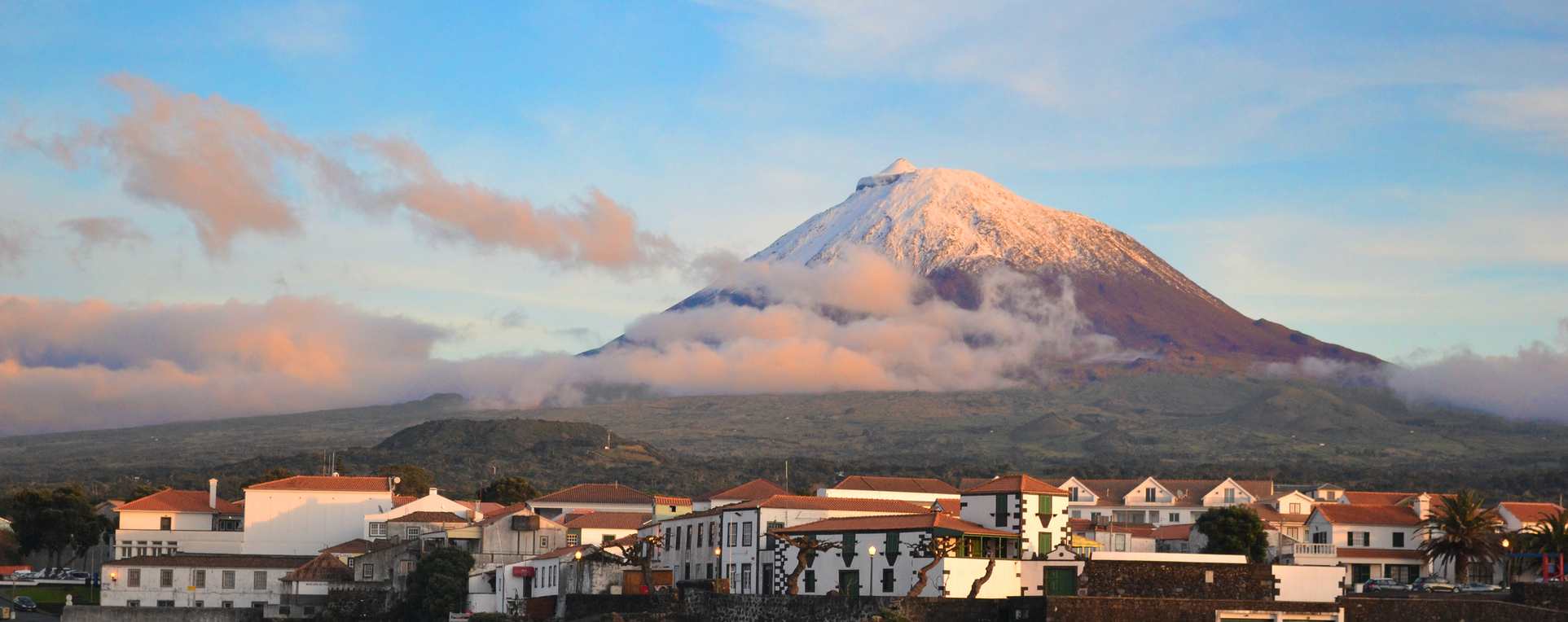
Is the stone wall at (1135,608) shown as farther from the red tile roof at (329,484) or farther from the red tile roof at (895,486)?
the red tile roof at (329,484)

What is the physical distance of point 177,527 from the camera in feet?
322

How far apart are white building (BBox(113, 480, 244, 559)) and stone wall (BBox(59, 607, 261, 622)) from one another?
34.3 ft

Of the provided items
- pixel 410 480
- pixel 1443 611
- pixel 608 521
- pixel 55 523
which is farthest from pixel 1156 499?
pixel 1443 611

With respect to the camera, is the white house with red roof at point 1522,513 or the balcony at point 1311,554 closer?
the balcony at point 1311,554

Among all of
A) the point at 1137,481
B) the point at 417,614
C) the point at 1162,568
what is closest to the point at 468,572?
the point at 417,614

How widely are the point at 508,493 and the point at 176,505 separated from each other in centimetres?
2378

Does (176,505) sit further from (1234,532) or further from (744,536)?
(1234,532)

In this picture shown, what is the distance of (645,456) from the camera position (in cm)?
18512

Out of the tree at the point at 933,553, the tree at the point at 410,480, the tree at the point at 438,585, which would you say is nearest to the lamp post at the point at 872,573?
the tree at the point at 933,553

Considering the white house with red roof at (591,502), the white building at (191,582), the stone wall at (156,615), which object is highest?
the white house with red roof at (591,502)

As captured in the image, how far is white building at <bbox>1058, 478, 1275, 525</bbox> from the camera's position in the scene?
11225cm

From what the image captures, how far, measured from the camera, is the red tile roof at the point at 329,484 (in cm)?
9750

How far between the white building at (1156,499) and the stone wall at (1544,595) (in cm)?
5621

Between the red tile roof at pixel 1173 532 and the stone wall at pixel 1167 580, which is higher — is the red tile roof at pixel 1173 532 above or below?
below
